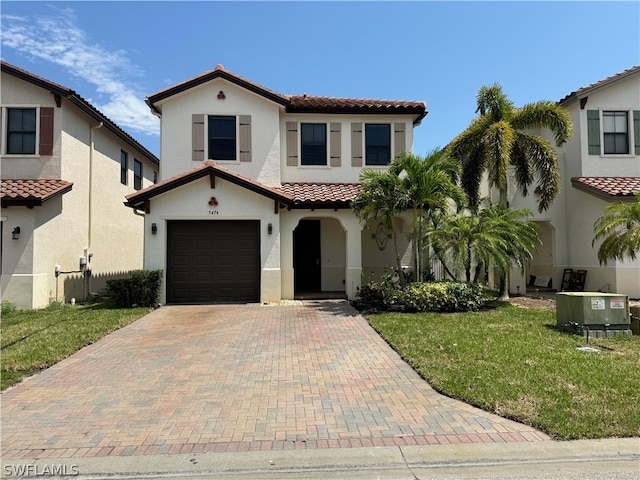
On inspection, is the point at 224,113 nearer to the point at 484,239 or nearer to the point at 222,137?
the point at 222,137

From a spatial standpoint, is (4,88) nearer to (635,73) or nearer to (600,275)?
Result: (600,275)

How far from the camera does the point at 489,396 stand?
216 inches

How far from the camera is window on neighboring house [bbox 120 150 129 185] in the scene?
19.2 metres

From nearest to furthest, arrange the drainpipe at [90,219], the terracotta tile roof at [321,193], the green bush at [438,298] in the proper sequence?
1. the green bush at [438,298]
2. the terracotta tile roof at [321,193]
3. the drainpipe at [90,219]

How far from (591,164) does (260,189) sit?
12963mm

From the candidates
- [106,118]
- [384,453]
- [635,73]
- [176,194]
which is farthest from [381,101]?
[384,453]

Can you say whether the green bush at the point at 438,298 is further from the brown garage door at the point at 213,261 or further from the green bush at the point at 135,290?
the green bush at the point at 135,290

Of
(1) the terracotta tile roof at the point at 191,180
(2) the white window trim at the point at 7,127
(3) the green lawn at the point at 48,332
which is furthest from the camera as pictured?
(2) the white window trim at the point at 7,127

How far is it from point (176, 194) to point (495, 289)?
13.8 m

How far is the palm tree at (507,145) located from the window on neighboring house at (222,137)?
807 centimetres

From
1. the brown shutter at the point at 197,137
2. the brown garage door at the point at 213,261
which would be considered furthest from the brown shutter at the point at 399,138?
the brown shutter at the point at 197,137

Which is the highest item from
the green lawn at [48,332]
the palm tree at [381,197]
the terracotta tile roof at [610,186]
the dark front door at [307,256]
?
the terracotta tile roof at [610,186]

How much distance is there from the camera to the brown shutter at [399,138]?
1634cm

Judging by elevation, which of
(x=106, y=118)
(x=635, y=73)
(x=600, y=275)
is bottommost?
(x=600, y=275)
